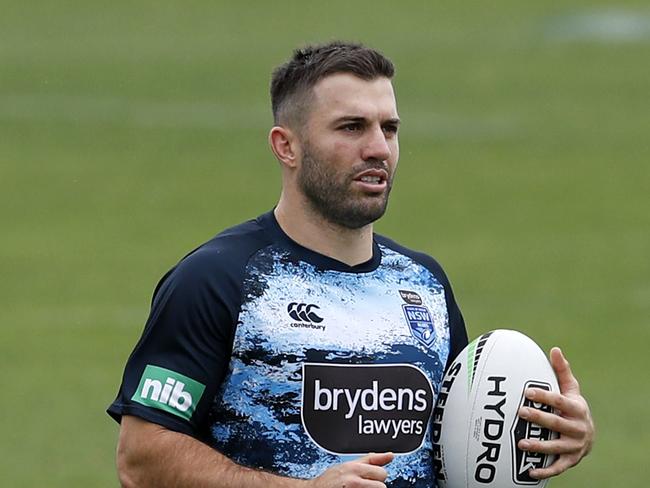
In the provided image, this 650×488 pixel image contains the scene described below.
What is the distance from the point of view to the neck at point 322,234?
231 inches

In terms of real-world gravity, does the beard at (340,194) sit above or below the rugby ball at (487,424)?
above

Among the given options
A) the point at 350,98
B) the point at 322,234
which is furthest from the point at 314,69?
the point at 322,234

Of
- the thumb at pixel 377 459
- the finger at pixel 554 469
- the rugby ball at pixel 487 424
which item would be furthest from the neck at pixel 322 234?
the finger at pixel 554 469

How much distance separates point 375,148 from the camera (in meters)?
5.72

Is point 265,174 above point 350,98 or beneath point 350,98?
above

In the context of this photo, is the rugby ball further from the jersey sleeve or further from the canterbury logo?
the jersey sleeve

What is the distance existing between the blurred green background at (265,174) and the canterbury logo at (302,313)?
678 cm

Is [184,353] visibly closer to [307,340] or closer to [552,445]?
[307,340]

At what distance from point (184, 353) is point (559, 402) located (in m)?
1.22

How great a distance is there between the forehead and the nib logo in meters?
0.97

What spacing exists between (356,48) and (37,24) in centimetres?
3250

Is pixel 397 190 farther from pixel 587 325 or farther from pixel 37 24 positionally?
pixel 37 24

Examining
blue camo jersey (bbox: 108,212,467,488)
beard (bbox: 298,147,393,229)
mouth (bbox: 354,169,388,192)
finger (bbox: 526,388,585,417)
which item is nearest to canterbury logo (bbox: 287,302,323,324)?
blue camo jersey (bbox: 108,212,467,488)

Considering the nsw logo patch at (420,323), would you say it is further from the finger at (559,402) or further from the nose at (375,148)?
the nose at (375,148)
